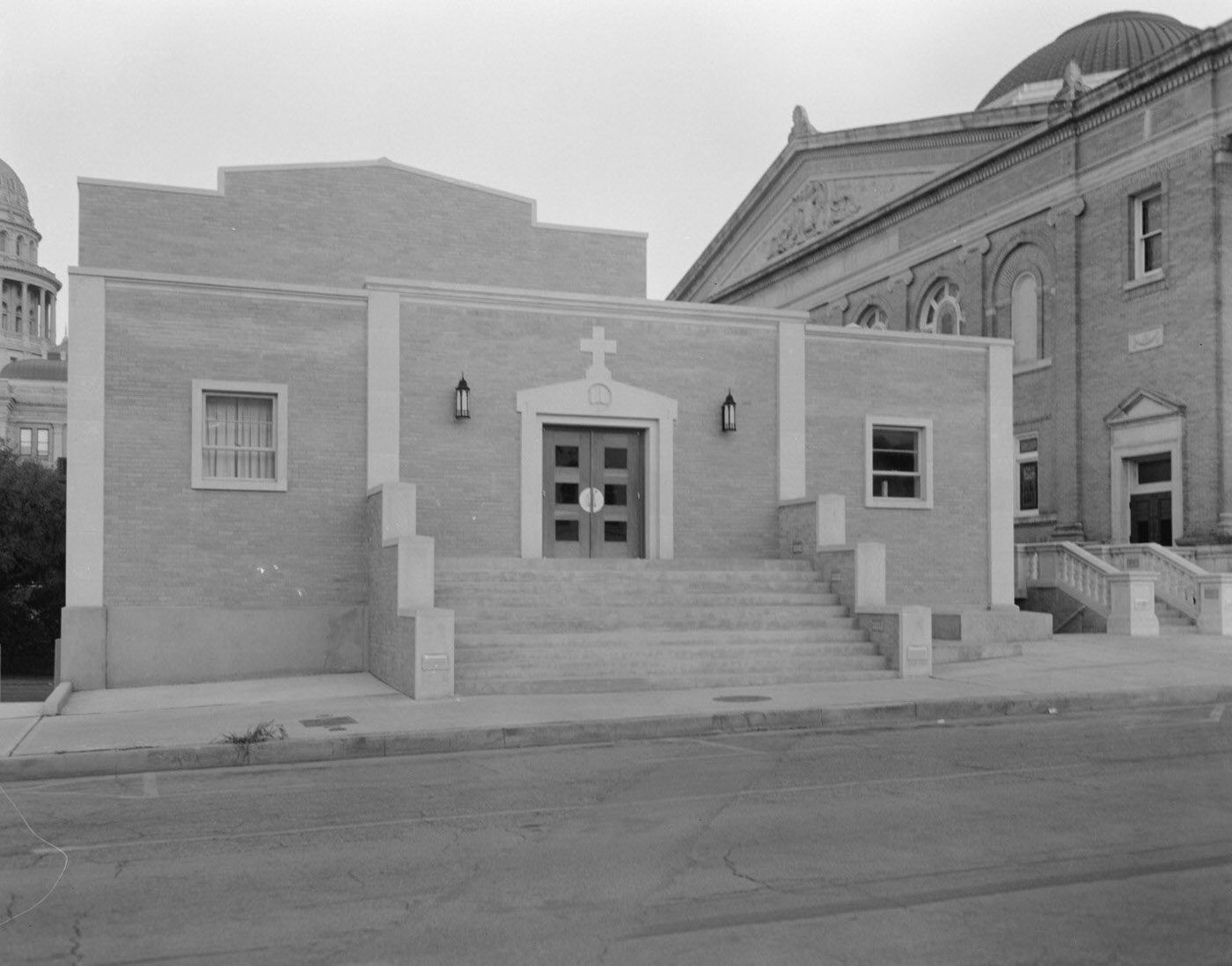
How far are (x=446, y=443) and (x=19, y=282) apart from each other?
12219cm

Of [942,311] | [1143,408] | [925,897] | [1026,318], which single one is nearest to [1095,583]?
[1143,408]

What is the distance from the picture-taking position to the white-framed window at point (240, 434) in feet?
57.0

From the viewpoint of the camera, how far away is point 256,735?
452 inches

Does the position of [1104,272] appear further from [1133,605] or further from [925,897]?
[925,897]

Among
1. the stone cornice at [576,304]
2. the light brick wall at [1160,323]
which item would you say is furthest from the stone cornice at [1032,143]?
the stone cornice at [576,304]

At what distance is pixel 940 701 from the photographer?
536 inches

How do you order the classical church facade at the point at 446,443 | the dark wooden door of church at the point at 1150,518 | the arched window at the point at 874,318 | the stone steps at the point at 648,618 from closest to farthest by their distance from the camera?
the stone steps at the point at 648,618 → the classical church facade at the point at 446,443 → the dark wooden door of church at the point at 1150,518 → the arched window at the point at 874,318

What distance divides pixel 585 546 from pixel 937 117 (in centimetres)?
2301

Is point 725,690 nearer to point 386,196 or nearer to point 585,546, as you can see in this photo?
point 585,546

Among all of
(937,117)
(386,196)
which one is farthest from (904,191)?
(386,196)

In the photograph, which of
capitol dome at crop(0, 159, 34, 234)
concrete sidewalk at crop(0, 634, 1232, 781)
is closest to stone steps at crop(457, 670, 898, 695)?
concrete sidewalk at crop(0, 634, 1232, 781)

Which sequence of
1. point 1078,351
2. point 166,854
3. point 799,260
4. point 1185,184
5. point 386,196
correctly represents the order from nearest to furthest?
point 166,854
point 386,196
point 1185,184
point 1078,351
point 799,260

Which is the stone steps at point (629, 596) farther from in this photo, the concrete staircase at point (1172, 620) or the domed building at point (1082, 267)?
the concrete staircase at point (1172, 620)

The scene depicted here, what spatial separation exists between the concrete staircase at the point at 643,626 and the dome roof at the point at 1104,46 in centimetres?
3186
